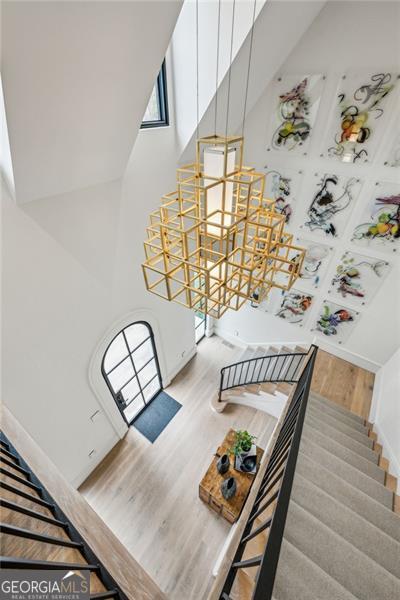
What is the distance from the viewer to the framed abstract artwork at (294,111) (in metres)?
2.92

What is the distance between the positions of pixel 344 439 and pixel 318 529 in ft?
4.59

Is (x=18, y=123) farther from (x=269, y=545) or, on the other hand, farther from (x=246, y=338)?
(x=246, y=338)

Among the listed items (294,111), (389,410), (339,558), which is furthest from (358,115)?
(339,558)

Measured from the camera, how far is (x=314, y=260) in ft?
12.9

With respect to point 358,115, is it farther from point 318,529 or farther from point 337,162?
point 318,529

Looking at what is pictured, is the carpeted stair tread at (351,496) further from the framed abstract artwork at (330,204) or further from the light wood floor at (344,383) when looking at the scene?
the framed abstract artwork at (330,204)

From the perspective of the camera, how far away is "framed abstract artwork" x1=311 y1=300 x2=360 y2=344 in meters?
4.07

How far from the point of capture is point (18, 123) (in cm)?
160

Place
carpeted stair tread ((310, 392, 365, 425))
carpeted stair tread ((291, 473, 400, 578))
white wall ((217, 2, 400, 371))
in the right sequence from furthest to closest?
carpeted stair tread ((310, 392, 365, 425)) → white wall ((217, 2, 400, 371)) → carpeted stair tread ((291, 473, 400, 578))

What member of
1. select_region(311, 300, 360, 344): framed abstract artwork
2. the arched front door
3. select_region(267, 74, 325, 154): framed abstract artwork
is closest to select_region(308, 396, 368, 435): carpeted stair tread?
select_region(311, 300, 360, 344): framed abstract artwork

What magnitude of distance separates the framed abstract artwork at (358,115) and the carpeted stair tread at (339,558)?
3.61 metres

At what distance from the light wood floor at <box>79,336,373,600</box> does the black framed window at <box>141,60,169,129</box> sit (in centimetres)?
425

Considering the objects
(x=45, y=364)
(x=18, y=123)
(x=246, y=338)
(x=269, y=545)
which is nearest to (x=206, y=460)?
(x=246, y=338)

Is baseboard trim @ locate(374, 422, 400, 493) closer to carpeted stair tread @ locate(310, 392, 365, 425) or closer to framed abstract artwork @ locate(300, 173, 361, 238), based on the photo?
carpeted stair tread @ locate(310, 392, 365, 425)
